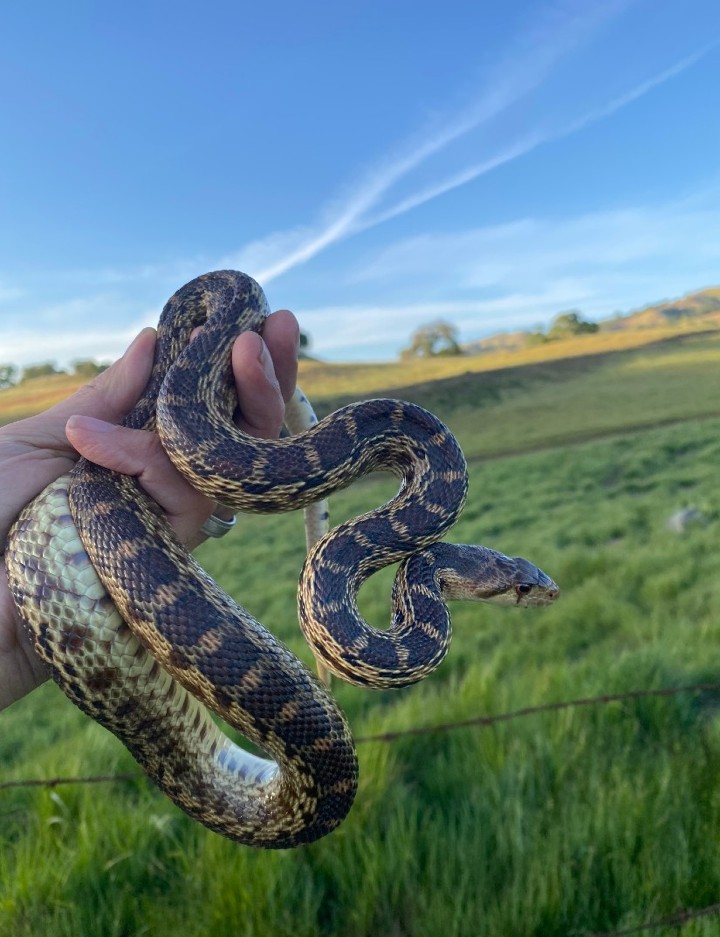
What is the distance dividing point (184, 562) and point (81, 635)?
382 millimetres

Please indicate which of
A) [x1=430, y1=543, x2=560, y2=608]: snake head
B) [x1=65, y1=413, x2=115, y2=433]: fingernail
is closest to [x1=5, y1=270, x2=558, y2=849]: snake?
[x1=430, y1=543, x2=560, y2=608]: snake head

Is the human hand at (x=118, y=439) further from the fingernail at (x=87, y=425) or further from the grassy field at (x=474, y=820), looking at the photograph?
the grassy field at (x=474, y=820)

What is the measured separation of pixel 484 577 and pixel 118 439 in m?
1.42

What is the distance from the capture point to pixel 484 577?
236 centimetres

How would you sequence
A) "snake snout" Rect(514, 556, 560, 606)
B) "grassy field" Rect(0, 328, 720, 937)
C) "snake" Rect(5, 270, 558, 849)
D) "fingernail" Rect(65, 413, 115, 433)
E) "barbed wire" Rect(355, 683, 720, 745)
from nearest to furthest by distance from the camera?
"snake" Rect(5, 270, 558, 849), "fingernail" Rect(65, 413, 115, 433), "snake snout" Rect(514, 556, 560, 606), "grassy field" Rect(0, 328, 720, 937), "barbed wire" Rect(355, 683, 720, 745)

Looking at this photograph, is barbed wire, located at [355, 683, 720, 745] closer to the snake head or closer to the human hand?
the snake head

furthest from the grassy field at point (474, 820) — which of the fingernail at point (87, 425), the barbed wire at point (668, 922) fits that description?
the fingernail at point (87, 425)

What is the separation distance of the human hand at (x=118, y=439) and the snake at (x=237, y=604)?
10 centimetres

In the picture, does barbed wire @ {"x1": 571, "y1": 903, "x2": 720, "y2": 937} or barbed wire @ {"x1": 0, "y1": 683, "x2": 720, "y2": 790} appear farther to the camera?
barbed wire @ {"x1": 0, "y1": 683, "x2": 720, "y2": 790}

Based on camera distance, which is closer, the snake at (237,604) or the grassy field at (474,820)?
the snake at (237,604)

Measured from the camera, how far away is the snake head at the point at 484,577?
236 cm

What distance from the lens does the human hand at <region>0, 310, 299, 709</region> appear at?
2371mm

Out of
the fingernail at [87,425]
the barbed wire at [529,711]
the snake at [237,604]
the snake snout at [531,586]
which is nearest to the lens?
the snake at [237,604]

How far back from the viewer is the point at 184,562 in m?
2.14
